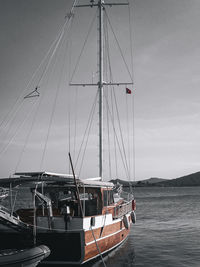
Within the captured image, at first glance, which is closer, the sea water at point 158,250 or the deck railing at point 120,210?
the sea water at point 158,250

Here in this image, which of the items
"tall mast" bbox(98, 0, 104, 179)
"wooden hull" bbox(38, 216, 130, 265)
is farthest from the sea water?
"tall mast" bbox(98, 0, 104, 179)

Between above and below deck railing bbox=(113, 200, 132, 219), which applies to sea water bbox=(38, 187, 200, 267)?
below

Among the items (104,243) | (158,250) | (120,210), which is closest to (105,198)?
→ (120,210)

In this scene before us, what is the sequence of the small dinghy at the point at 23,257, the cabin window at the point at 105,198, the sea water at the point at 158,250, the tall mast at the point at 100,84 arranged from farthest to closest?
the tall mast at the point at 100,84, the cabin window at the point at 105,198, the sea water at the point at 158,250, the small dinghy at the point at 23,257

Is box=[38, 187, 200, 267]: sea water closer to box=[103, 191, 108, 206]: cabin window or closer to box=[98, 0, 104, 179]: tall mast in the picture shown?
box=[103, 191, 108, 206]: cabin window

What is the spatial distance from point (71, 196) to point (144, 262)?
568cm

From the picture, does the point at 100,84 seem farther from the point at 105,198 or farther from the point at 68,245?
the point at 68,245

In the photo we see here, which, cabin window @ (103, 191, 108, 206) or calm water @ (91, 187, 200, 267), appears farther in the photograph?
cabin window @ (103, 191, 108, 206)

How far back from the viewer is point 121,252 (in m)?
17.7

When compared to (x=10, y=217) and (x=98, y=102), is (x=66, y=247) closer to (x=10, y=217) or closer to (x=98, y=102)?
(x=10, y=217)

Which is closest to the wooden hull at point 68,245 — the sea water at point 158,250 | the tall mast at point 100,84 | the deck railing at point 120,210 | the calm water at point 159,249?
the sea water at point 158,250

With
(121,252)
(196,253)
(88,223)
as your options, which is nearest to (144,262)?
(121,252)

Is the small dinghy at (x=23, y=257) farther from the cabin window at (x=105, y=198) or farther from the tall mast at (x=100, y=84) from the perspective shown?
the tall mast at (x=100, y=84)

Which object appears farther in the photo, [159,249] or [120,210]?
[159,249]
